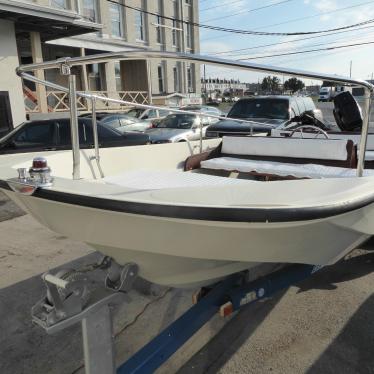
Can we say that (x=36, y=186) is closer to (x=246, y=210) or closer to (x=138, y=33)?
(x=246, y=210)

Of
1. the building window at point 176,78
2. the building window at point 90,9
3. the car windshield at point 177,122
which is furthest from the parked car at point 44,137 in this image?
the building window at point 176,78

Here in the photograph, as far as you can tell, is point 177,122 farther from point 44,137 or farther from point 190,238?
point 190,238

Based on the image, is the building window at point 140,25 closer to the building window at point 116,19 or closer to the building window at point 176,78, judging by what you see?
the building window at point 116,19

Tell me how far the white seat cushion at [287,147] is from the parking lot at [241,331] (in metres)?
0.91

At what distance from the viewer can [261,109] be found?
9508 mm

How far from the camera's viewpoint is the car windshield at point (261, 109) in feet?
30.4

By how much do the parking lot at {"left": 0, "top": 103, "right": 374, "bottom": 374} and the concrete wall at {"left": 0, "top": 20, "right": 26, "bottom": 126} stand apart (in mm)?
8471

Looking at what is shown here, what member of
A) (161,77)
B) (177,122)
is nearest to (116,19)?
(161,77)

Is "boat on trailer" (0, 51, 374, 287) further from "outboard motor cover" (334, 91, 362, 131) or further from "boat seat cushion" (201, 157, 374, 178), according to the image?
"outboard motor cover" (334, 91, 362, 131)

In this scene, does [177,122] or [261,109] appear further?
[177,122]

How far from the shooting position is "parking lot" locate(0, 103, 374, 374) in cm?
264

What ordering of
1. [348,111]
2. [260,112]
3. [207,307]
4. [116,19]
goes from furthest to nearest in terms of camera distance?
1. [116,19]
2. [260,112]
3. [348,111]
4. [207,307]

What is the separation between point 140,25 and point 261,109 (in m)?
17.5

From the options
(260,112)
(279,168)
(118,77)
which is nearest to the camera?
(279,168)
